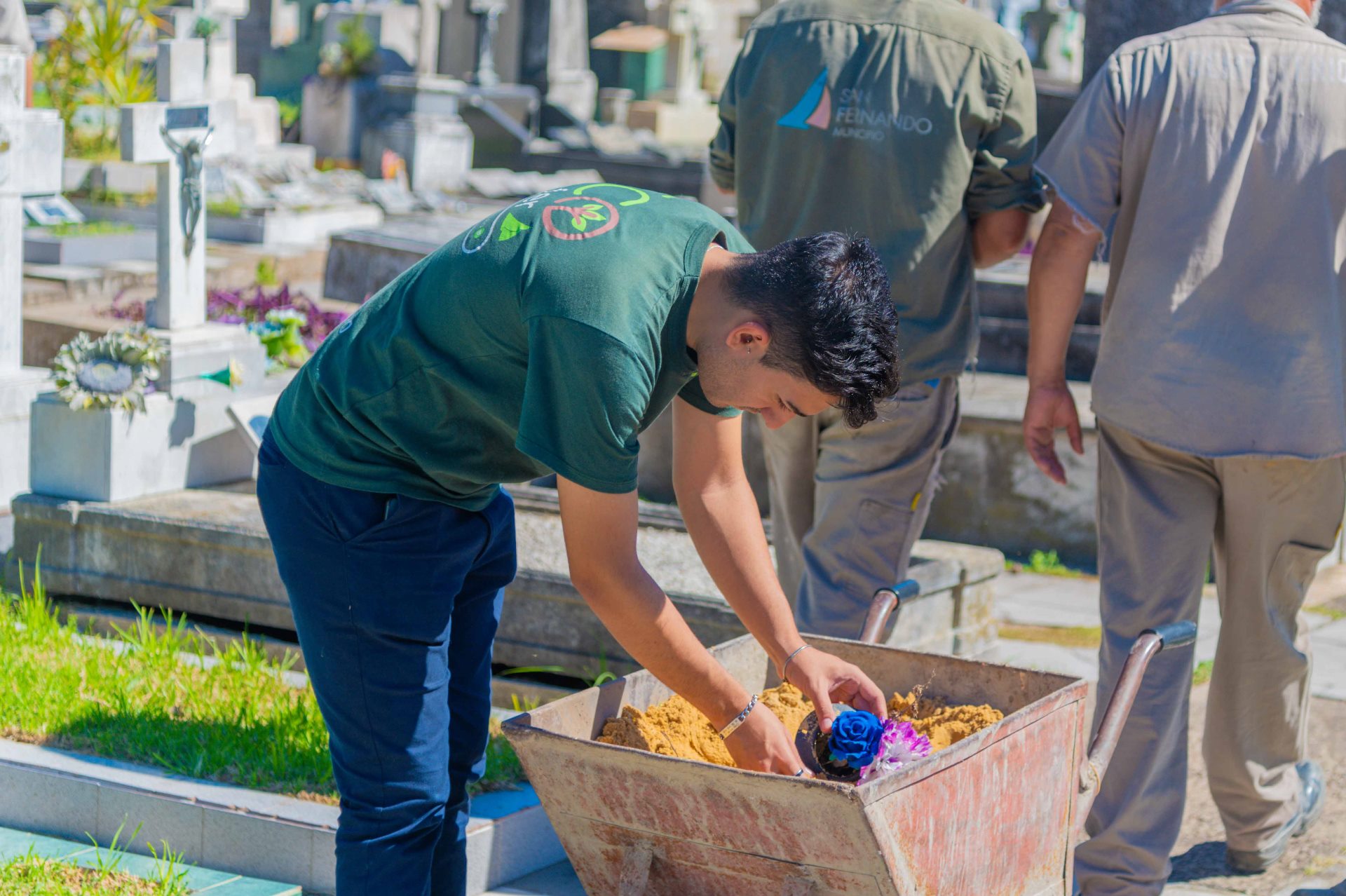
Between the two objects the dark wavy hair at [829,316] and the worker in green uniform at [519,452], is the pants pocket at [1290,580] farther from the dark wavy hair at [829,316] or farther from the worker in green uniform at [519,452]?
the dark wavy hair at [829,316]

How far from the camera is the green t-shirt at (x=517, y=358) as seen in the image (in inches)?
78.2

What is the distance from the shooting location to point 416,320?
87.4 inches

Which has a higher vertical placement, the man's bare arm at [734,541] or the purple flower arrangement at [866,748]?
the man's bare arm at [734,541]

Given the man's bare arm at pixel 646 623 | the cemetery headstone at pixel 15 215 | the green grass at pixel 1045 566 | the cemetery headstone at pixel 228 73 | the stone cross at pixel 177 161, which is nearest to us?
the man's bare arm at pixel 646 623

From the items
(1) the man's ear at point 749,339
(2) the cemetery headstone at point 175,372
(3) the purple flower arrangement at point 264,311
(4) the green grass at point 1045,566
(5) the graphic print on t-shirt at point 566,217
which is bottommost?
(4) the green grass at point 1045,566

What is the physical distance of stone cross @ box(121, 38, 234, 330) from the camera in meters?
5.36

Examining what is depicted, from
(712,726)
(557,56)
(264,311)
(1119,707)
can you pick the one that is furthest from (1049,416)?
(557,56)

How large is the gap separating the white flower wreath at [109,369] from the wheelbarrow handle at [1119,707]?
3.30 m

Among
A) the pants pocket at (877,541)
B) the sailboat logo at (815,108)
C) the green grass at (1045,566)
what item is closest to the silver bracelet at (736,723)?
the pants pocket at (877,541)

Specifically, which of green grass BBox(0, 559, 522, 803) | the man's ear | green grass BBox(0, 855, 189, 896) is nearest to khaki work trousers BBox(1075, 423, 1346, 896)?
green grass BBox(0, 559, 522, 803)

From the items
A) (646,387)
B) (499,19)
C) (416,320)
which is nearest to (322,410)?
(416,320)

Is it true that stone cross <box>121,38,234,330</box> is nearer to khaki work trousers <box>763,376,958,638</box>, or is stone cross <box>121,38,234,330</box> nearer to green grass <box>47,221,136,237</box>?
khaki work trousers <box>763,376,958,638</box>

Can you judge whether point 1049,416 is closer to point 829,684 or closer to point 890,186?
point 890,186

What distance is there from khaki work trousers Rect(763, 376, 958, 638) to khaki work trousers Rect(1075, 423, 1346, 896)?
17.4 inches
